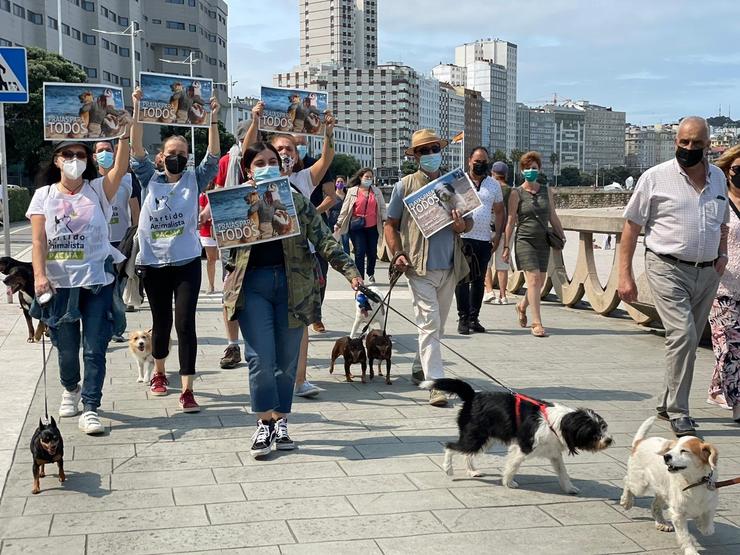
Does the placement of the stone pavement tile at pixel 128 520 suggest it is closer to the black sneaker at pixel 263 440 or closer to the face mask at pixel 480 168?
the black sneaker at pixel 263 440

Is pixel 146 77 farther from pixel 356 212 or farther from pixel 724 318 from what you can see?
pixel 356 212

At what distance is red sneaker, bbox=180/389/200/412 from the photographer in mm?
6430

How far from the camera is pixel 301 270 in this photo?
5.43 meters

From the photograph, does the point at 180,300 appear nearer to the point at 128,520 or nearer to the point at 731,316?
the point at 128,520

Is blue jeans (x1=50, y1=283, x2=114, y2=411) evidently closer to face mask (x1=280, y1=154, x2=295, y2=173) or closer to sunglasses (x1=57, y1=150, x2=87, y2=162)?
sunglasses (x1=57, y1=150, x2=87, y2=162)

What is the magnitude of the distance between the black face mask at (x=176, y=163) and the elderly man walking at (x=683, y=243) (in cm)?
324

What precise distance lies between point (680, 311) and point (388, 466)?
90.2 inches

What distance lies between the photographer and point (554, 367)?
27.3 ft

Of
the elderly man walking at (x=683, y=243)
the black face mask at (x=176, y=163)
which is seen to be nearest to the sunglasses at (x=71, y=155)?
the black face mask at (x=176, y=163)

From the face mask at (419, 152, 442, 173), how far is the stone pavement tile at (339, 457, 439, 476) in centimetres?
252

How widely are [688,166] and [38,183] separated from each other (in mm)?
4492

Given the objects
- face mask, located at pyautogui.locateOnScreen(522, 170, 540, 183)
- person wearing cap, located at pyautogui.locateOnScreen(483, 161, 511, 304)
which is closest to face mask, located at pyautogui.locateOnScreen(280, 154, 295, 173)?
person wearing cap, located at pyautogui.locateOnScreen(483, 161, 511, 304)

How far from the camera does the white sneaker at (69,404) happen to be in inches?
249

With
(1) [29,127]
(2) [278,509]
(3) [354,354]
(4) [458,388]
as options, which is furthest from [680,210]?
(1) [29,127]
